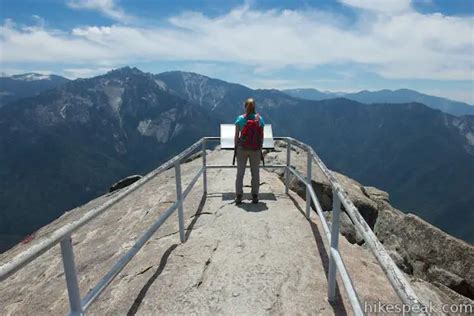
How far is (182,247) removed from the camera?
756 cm

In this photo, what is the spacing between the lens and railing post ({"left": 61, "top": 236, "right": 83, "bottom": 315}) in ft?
11.9

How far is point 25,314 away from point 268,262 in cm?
435

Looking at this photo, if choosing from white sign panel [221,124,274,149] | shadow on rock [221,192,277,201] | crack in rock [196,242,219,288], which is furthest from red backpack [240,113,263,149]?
→ crack in rock [196,242,219,288]

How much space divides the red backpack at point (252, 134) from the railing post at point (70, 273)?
6.42 metres

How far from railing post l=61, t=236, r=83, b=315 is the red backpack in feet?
21.0

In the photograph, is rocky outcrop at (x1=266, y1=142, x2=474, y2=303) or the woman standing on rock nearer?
rocky outcrop at (x1=266, y1=142, x2=474, y2=303)

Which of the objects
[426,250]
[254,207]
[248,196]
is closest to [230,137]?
[248,196]

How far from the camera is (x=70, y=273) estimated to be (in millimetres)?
3689

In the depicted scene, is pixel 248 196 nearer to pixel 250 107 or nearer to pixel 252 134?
pixel 252 134

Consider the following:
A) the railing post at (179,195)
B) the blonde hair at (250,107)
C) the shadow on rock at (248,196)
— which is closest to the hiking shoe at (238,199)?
the shadow on rock at (248,196)

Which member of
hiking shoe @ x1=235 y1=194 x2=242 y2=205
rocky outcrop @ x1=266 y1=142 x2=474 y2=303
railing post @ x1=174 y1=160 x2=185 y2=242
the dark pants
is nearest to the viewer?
railing post @ x1=174 y1=160 x2=185 y2=242

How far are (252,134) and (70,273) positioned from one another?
6567 mm

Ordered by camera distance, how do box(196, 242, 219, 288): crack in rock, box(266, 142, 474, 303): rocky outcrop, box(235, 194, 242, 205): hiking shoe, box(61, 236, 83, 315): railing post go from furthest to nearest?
box(235, 194, 242, 205): hiking shoe, box(266, 142, 474, 303): rocky outcrop, box(196, 242, 219, 288): crack in rock, box(61, 236, 83, 315): railing post

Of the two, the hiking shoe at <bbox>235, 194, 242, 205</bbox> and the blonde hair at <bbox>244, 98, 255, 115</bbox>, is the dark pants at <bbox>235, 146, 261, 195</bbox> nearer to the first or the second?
the hiking shoe at <bbox>235, 194, 242, 205</bbox>
